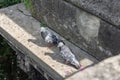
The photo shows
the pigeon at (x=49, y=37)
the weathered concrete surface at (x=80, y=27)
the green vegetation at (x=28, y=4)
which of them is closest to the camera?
the weathered concrete surface at (x=80, y=27)

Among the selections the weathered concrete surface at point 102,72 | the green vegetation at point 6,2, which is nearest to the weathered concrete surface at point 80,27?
the green vegetation at point 6,2

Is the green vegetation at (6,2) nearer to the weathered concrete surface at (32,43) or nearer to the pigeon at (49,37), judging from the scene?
the weathered concrete surface at (32,43)

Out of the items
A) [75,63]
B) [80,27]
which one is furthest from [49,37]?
[75,63]

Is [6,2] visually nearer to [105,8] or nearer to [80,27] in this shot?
[80,27]

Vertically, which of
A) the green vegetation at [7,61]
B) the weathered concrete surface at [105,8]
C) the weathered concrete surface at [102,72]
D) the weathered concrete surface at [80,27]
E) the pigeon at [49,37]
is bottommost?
the green vegetation at [7,61]

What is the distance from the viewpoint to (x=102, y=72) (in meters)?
1.03

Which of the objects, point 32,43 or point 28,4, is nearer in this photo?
point 32,43

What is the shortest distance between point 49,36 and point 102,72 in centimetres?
282

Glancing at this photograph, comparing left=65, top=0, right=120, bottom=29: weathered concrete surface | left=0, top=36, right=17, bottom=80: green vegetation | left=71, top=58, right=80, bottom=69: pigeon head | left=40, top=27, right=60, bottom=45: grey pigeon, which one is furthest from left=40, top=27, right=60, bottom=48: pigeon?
left=0, top=36, right=17, bottom=80: green vegetation

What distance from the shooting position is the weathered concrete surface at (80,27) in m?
3.28

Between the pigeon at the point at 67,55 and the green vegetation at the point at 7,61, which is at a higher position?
the pigeon at the point at 67,55

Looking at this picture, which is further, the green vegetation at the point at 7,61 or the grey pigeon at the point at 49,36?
the green vegetation at the point at 7,61

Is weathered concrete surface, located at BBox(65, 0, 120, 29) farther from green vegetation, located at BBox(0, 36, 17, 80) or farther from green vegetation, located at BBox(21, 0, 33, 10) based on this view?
green vegetation, located at BBox(0, 36, 17, 80)

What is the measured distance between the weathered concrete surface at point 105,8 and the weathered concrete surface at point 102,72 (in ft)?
6.67
